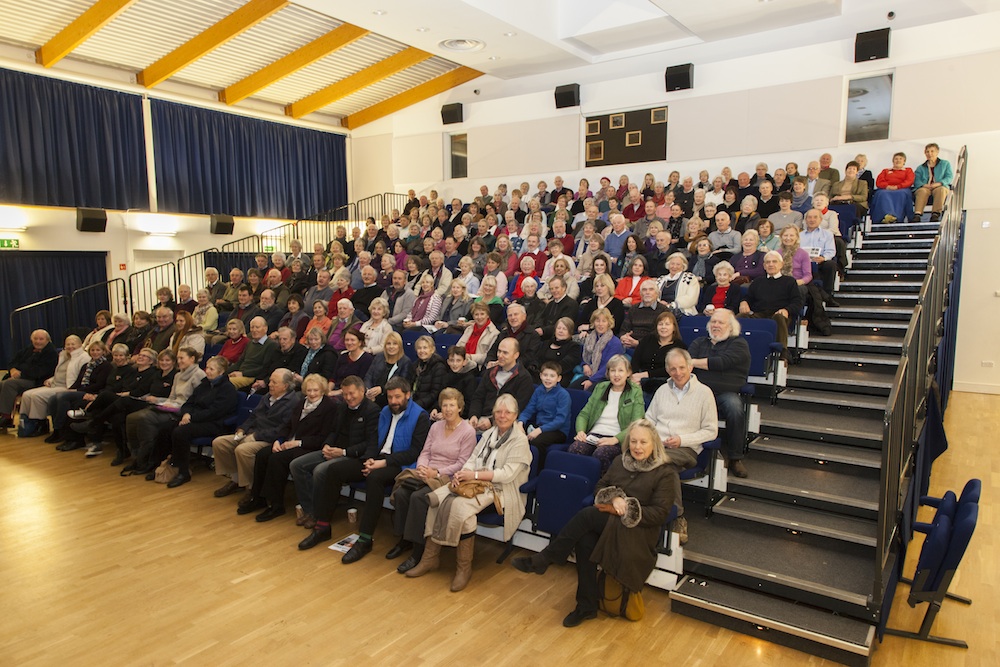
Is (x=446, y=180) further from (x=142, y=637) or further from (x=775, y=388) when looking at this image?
(x=142, y=637)

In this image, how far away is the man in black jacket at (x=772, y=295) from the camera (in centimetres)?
514

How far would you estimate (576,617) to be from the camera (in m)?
3.21

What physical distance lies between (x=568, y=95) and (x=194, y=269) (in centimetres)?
751

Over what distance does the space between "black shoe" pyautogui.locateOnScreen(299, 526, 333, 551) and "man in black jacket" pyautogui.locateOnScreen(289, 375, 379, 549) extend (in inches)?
1.3

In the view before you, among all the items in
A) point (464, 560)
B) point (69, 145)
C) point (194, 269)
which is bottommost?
point (464, 560)

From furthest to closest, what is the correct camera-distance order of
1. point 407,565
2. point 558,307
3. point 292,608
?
point 558,307 → point 407,565 → point 292,608

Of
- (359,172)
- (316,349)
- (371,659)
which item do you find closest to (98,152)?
(359,172)

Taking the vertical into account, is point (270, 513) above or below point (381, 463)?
below

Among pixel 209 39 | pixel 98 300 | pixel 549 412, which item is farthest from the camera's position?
pixel 98 300

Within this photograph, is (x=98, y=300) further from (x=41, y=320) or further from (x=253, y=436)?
(x=253, y=436)

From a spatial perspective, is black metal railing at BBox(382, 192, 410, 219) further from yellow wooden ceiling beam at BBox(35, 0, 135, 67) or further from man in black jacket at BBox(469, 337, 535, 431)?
man in black jacket at BBox(469, 337, 535, 431)

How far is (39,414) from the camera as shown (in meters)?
6.86

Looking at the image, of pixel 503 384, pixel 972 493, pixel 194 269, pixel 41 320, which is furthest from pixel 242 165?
A: pixel 972 493

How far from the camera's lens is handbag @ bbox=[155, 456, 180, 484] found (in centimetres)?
544
